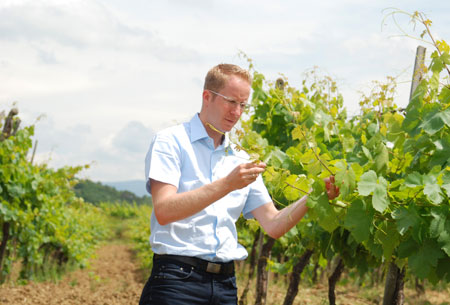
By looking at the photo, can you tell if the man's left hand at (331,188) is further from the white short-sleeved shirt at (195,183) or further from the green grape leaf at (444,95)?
the green grape leaf at (444,95)

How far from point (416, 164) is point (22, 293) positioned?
668cm

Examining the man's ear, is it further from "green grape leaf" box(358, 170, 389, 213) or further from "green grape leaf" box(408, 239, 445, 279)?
"green grape leaf" box(408, 239, 445, 279)

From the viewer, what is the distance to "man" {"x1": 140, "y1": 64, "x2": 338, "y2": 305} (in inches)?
88.0

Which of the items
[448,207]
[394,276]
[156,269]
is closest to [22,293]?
[394,276]

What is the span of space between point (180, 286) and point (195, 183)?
436 mm

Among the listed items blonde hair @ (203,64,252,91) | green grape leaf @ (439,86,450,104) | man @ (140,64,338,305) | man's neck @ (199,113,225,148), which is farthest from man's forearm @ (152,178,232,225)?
green grape leaf @ (439,86,450,104)

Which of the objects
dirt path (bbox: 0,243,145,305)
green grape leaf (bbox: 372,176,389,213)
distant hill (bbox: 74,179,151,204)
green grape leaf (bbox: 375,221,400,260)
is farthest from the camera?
distant hill (bbox: 74,179,151,204)

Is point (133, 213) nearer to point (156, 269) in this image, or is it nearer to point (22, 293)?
point (22, 293)

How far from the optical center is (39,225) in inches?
352

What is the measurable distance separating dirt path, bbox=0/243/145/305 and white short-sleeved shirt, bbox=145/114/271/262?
5.58 metres

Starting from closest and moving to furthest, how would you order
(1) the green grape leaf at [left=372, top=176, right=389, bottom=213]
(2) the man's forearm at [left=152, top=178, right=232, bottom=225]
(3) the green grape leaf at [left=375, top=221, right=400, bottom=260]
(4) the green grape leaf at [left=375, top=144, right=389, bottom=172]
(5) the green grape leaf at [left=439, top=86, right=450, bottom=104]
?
(2) the man's forearm at [left=152, top=178, right=232, bottom=225]
(1) the green grape leaf at [left=372, top=176, right=389, bottom=213]
(3) the green grape leaf at [left=375, top=221, right=400, bottom=260]
(5) the green grape leaf at [left=439, top=86, right=450, bottom=104]
(4) the green grape leaf at [left=375, top=144, right=389, bottom=172]

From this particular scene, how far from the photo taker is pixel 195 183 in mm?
2396

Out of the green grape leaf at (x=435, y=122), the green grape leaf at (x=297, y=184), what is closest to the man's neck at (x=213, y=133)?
the green grape leaf at (x=297, y=184)

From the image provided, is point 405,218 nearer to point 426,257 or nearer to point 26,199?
point 426,257
